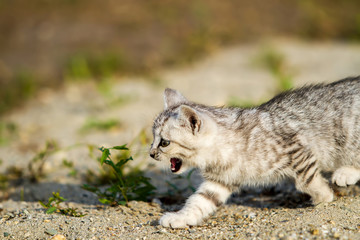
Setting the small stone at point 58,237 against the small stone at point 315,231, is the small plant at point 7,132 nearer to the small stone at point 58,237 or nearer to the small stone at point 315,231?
the small stone at point 58,237

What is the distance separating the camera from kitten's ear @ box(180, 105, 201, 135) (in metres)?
3.20

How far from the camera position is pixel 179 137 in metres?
3.36

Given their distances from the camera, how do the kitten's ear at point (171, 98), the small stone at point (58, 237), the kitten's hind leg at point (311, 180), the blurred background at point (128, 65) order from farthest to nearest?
the blurred background at point (128, 65) < the kitten's ear at point (171, 98) < the kitten's hind leg at point (311, 180) < the small stone at point (58, 237)

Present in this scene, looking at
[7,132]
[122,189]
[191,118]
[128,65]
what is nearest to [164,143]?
[191,118]

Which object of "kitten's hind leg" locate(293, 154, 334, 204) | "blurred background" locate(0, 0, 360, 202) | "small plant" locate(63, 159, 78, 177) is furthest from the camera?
"blurred background" locate(0, 0, 360, 202)

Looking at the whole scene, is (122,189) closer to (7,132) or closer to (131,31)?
(7,132)

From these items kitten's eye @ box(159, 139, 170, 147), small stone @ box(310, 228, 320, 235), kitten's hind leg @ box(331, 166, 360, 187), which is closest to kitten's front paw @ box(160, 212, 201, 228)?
kitten's eye @ box(159, 139, 170, 147)

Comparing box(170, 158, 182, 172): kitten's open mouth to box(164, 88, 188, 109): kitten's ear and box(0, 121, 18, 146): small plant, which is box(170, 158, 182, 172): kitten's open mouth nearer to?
box(164, 88, 188, 109): kitten's ear

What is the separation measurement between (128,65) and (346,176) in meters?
5.96

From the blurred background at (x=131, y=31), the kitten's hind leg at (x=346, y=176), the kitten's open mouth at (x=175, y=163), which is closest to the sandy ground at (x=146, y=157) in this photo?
the kitten's hind leg at (x=346, y=176)

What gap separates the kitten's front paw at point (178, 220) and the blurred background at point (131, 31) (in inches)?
213

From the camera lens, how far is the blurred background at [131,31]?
8539 mm

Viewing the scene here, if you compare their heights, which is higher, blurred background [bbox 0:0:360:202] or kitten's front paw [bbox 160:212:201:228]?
blurred background [bbox 0:0:360:202]

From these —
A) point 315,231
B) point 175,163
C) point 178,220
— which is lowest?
point 315,231
